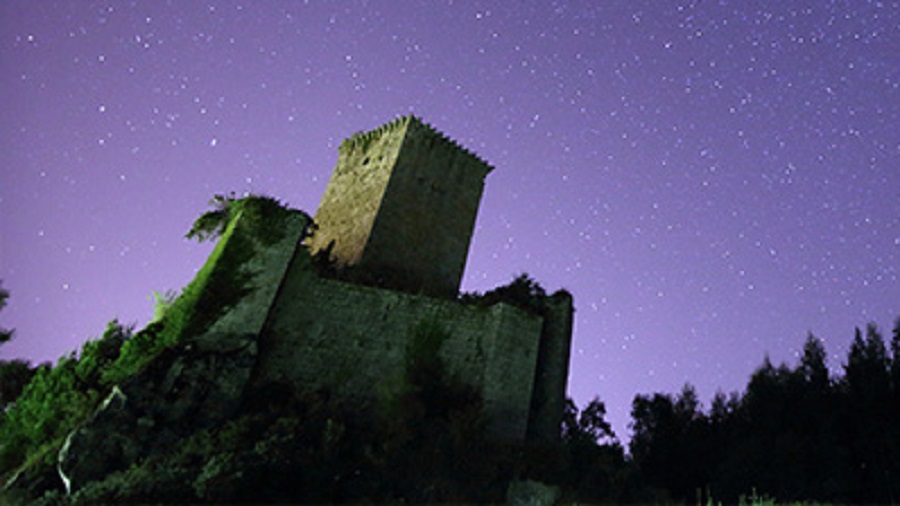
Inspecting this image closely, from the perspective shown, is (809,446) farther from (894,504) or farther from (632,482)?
(632,482)

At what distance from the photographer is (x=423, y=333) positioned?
46.6 feet

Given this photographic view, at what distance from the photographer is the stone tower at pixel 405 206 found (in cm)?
1953

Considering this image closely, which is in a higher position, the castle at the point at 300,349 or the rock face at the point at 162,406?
the castle at the point at 300,349

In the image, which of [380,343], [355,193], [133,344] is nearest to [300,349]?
[380,343]

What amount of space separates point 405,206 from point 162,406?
11.6 meters

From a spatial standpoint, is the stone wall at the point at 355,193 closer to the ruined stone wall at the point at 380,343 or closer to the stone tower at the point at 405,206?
the stone tower at the point at 405,206

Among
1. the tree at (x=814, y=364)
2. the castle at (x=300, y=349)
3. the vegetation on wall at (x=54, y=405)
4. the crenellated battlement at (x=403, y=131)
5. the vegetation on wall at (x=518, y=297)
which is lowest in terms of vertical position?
the vegetation on wall at (x=54, y=405)

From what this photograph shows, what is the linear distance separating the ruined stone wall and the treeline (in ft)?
19.4

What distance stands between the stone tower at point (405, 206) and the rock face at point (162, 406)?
6.93 m

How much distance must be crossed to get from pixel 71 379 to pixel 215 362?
380 cm

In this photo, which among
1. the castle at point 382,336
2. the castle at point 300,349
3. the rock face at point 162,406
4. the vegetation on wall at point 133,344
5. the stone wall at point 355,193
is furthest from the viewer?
the stone wall at point 355,193

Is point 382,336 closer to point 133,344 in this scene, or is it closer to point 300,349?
point 300,349

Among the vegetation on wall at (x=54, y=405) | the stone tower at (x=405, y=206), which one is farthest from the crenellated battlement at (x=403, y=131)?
the vegetation on wall at (x=54, y=405)

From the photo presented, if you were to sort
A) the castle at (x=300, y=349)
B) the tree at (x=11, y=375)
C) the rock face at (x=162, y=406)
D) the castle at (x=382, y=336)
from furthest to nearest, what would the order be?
1. the tree at (x=11, y=375)
2. the castle at (x=382, y=336)
3. the castle at (x=300, y=349)
4. the rock face at (x=162, y=406)
